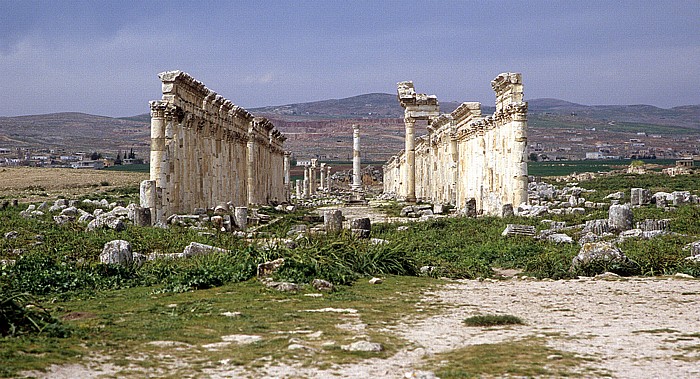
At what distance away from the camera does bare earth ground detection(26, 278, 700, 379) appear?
7.54 metres

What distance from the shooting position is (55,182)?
58.9 metres

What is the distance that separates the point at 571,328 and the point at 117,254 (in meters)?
8.71

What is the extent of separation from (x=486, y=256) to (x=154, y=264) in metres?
6.95

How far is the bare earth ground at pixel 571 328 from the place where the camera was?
754 centimetres

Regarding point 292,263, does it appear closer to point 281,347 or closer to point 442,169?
point 281,347

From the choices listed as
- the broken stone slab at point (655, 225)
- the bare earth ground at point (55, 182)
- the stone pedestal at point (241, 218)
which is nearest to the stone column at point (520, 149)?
the broken stone slab at point (655, 225)

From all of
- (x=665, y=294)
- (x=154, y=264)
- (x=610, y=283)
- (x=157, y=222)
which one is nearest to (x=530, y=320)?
(x=665, y=294)

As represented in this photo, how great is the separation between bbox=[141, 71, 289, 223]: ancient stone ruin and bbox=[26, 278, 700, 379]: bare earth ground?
49.3 feet

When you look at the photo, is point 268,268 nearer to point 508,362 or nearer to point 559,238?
point 508,362

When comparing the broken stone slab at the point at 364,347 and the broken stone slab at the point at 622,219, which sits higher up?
the broken stone slab at the point at 622,219

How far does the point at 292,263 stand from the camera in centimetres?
1380

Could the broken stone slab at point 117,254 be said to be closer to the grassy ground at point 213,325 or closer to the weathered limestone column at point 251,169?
the grassy ground at point 213,325

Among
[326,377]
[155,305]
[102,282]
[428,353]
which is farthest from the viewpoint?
[102,282]

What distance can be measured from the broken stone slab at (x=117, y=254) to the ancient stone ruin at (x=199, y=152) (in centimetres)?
1031
